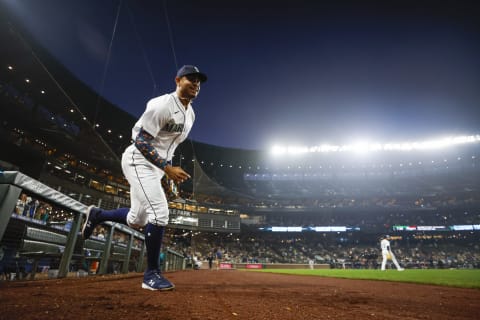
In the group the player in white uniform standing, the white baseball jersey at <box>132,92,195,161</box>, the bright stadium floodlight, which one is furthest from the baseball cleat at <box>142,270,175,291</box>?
the bright stadium floodlight

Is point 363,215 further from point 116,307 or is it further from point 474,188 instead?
point 116,307

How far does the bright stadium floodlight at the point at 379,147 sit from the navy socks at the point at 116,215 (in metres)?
36.7

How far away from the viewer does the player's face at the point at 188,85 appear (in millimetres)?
2467

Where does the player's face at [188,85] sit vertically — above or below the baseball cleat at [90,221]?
above

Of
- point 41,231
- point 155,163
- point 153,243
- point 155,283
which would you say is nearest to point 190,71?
point 155,163

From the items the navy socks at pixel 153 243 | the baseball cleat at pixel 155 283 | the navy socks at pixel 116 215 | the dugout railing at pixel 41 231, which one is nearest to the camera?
the dugout railing at pixel 41 231

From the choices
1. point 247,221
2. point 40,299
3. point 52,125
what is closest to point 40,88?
point 52,125

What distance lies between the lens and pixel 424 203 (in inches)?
1378

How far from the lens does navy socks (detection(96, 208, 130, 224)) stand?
261 cm

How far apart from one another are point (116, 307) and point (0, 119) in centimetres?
2140

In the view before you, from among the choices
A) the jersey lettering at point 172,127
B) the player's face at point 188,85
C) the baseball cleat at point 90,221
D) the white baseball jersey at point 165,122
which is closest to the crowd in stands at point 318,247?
the baseball cleat at point 90,221

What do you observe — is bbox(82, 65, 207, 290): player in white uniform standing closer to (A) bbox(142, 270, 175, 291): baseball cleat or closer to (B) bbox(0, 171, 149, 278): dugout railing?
(A) bbox(142, 270, 175, 291): baseball cleat

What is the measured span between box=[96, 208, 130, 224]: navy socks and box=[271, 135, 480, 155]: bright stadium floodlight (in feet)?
121

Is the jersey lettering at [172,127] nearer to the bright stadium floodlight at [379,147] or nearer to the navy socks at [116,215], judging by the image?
the navy socks at [116,215]
